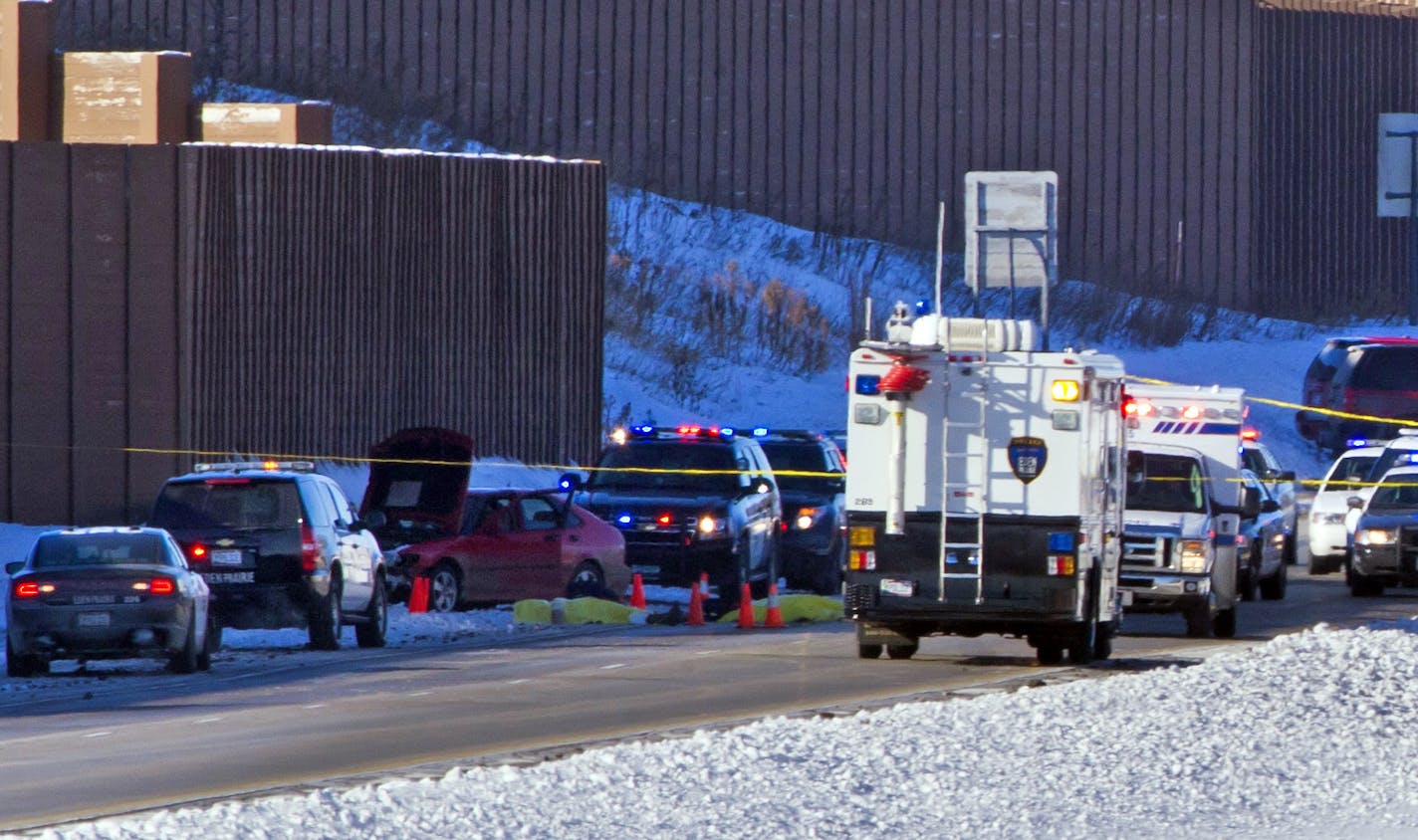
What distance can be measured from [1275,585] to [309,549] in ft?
41.5

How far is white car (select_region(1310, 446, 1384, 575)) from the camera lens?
34.6m

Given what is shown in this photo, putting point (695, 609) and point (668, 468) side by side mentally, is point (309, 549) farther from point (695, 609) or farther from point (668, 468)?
point (668, 468)

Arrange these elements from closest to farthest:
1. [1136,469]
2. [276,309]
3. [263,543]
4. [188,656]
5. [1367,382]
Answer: [188,656]
[263,543]
[1136,469]
[276,309]
[1367,382]

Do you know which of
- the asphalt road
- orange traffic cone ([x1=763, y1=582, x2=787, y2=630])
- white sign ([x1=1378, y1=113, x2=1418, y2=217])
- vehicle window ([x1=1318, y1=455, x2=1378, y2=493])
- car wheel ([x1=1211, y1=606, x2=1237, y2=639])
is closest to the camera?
the asphalt road

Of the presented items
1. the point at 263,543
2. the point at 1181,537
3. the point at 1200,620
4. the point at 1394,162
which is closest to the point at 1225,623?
the point at 1200,620

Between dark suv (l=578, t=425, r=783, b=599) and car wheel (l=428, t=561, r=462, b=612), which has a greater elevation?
dark suv (l=578, t=425, r=783, b=599)

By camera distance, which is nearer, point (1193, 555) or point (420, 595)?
point (1193, 555)

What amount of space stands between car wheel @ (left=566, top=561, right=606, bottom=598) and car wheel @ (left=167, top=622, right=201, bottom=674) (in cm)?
686

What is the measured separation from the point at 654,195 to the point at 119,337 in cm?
1999

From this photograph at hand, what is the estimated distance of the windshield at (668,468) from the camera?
2912 cm

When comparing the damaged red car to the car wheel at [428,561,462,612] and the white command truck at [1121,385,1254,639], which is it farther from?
the white command truck at [1121,385,1254,639]

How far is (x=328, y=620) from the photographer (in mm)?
23797

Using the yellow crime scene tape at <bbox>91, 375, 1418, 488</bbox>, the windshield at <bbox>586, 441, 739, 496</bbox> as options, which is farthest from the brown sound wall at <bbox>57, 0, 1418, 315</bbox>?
the windshield at <bbox>586, 441, 739, 496</bbox>

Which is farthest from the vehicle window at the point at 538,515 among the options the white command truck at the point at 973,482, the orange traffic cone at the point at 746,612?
the white command truck at the point at 973,482
